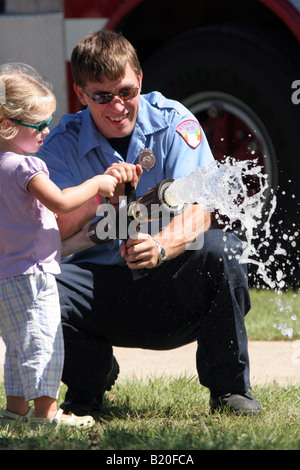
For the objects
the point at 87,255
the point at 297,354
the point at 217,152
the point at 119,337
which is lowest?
the point at 297,354

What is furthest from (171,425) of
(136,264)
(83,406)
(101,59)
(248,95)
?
(248,95)

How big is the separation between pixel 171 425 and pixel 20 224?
813mm

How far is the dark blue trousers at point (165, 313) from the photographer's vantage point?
306 cm

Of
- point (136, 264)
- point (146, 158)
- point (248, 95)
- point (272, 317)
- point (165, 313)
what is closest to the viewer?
point (136, 264)

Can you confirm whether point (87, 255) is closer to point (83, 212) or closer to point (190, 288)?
point (83, 212)

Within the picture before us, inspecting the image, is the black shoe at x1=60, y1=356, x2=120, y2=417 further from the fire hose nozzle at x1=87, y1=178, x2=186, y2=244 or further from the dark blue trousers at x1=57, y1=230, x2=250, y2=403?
the fire hose nozzle at x1=87, y1=178, x2=186, y2=244

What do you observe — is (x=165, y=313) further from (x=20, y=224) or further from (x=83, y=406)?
(x=20, y=224)

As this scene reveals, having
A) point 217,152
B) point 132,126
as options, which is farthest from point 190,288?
point 217,152

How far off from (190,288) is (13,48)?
2651 mm

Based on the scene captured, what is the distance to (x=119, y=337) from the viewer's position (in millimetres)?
3248

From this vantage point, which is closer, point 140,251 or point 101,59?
point 140,251

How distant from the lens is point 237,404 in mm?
3064

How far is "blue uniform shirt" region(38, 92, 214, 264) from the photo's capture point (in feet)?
10.9
